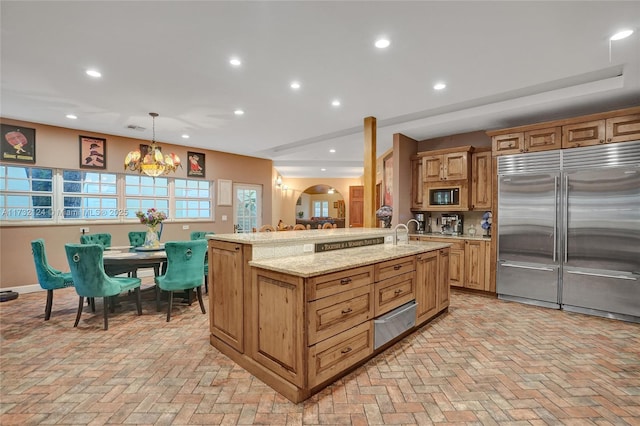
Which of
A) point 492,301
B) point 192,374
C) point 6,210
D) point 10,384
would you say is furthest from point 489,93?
point 6,210

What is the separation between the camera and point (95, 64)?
3.01m

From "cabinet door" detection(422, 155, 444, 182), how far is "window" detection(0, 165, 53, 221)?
22.1ft

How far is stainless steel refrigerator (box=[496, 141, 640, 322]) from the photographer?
140 inches

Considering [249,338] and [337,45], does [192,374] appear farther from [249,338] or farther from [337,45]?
[337,45]

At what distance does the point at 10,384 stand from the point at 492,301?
5.43 m

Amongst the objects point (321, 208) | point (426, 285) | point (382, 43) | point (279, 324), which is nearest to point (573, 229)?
point (426, 285)

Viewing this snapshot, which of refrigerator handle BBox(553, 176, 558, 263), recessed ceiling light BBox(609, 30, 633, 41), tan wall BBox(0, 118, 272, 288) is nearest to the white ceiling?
A: recessed ceiling light BBox(609, 30, 633, 41)

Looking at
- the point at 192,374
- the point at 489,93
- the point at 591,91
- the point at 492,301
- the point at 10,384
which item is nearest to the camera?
the point at 10,384

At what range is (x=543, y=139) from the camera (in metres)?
4.10

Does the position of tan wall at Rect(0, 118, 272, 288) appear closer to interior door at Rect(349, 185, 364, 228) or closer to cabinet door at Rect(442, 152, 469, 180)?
cabinet door at Rect(442, 152, 469, 180)

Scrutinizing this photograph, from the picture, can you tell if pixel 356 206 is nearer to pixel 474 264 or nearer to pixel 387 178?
pixel 387 178

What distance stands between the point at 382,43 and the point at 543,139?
300cm

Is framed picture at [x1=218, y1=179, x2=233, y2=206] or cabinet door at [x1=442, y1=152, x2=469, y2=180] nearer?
cabinet door at [x1=442, y1=152, x2=469, y2=180]

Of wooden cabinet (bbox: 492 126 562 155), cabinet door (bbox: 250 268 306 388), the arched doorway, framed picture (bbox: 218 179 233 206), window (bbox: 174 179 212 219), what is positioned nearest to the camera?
cabinet door (bbox: 250 268 306 388)
